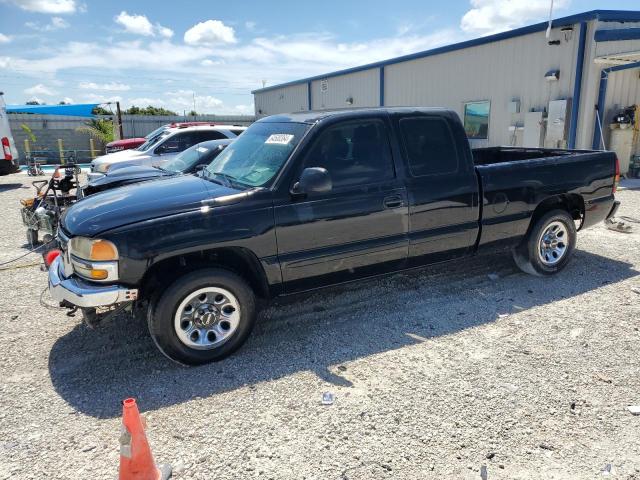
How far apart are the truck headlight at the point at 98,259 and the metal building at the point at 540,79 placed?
12.8m

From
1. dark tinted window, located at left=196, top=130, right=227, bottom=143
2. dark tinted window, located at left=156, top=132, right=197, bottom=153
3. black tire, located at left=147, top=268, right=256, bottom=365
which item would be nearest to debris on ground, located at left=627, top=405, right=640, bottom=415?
black tire, located at left=147, top=268, right=256, bottom=365

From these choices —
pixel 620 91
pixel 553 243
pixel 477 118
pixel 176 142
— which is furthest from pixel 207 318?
pixel 477 118

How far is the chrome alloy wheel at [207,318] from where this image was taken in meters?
3.64

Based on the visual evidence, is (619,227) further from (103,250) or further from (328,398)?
(103,250)

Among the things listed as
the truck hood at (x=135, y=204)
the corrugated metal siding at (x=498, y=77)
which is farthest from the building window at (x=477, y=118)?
the truck hood at (x=135, y=204)

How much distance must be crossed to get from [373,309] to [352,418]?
176 centimetres

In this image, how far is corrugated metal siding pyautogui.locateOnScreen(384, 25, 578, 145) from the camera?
13.3 meters

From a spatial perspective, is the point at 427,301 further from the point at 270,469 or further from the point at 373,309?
the point at 270,469

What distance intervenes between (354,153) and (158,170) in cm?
504

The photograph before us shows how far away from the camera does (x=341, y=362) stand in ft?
12.4

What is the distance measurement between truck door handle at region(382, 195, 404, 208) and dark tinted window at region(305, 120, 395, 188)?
0.60ft

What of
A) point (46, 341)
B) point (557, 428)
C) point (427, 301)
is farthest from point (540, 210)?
point (46, 341)

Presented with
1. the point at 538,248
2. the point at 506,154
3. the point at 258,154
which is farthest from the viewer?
the point at 506,154

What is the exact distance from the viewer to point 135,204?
373 centimetres
